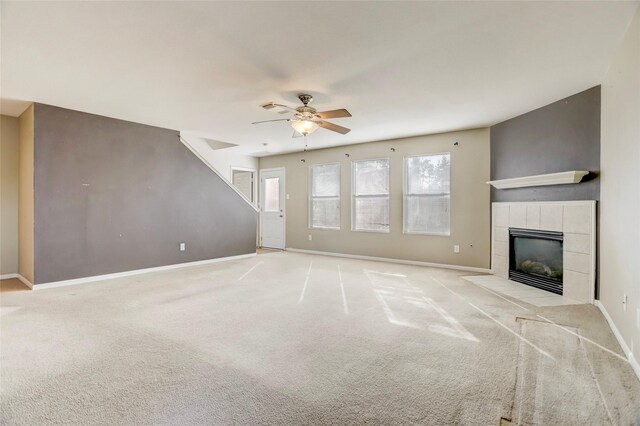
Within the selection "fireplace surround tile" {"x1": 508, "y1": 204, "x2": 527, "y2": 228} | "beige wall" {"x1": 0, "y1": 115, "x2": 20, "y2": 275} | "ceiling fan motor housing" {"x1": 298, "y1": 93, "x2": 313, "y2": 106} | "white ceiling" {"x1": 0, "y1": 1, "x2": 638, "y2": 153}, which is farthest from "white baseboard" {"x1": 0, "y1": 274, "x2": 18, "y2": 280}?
"fireplace surround tile" {"x1": 508, "y1": 204, "x2": 527, "y2": 228}

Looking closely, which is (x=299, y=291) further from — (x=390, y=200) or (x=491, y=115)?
(x=491, y=115)

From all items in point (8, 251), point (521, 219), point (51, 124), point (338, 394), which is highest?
point (51, 124)

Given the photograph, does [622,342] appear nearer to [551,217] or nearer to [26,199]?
[551,217]

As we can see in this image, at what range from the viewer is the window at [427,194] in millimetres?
5793

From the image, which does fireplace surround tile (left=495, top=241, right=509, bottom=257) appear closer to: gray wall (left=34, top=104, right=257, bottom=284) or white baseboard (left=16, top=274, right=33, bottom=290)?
gray wall (left=34, top=104, right=257, bottom=284)

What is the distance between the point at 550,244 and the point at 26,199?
720 centimetres

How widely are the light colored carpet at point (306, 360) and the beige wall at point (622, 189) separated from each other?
298mm

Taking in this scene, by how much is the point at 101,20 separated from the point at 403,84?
279 cm

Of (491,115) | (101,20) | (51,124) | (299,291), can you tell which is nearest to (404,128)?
(491,115)

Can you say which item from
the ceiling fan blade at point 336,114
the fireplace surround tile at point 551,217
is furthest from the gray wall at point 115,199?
the fireplace surround tile at point 551,217

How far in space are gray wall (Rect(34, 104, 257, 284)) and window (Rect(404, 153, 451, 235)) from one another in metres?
3.74

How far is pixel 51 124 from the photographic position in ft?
14.2

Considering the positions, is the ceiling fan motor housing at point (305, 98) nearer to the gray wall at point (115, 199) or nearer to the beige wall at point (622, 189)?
the beige wall at point (622, 189)

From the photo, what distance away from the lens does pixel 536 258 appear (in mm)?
4480
